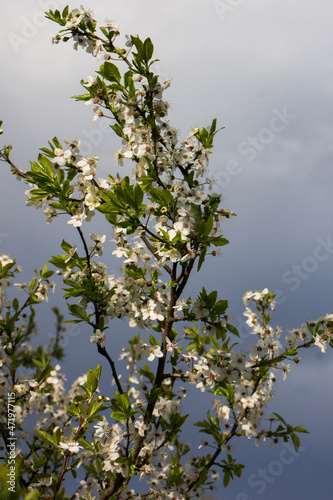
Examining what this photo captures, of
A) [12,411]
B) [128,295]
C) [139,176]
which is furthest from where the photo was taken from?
[12,411]

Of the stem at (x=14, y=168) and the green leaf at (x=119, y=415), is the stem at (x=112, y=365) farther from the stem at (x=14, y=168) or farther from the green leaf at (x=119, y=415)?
the stem at (x=14, y=168)

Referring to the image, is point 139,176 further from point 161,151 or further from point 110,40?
point 110,40

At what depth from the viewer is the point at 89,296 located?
2.98 m

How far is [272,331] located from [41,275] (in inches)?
87.0

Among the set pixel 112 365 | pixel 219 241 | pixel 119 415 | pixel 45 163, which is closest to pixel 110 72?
pixel 45 163

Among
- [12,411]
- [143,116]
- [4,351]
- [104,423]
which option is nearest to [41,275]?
[4,351]

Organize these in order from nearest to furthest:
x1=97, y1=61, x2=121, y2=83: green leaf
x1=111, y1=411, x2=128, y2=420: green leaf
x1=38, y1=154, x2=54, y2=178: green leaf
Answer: x1=111, y1=411, x2=128, y2=420: green leaf → x1=38, y1=154, x2=54, y2=178: green leaf → x1=97, y1=61, x2=121, y2=83: green leaf

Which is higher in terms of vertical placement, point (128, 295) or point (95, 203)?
point (95, 203)

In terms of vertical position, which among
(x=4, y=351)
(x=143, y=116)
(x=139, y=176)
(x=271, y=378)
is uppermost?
(x=143, y=116)

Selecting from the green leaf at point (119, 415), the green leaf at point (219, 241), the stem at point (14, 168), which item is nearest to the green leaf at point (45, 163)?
the stem at point (14, 168)

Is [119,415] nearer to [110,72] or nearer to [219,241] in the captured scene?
[219,241]

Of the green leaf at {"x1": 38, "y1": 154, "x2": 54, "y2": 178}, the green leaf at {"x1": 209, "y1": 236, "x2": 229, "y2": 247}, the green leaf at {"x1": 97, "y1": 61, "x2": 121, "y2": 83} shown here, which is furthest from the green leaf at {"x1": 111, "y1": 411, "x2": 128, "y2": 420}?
the green leaf at {"x1": 97, "y1": 61, "x2": 121, "y2": 83}

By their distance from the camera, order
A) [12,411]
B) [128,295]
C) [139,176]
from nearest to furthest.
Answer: [128,295], [139,176], [12,411]

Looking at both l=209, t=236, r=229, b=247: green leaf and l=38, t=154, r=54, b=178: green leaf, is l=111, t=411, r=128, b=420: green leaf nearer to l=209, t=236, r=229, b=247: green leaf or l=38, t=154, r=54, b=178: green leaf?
l=209, t=236, r=229, b=247: green leaf
